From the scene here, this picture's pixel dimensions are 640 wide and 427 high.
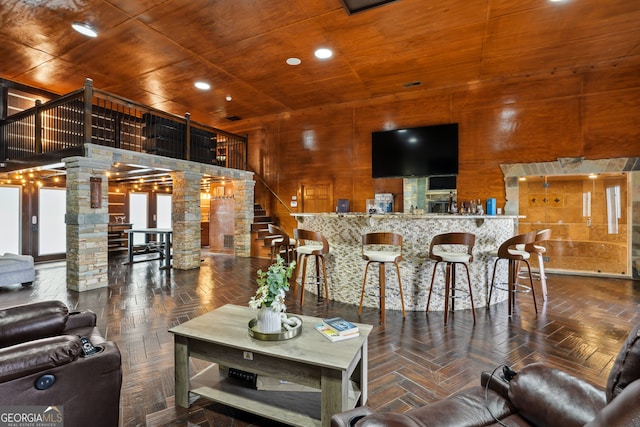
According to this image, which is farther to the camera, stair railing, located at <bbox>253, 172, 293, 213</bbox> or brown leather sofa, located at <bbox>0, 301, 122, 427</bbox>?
stair railing, located at <bbox>253, 172, 293, 213</bbox>

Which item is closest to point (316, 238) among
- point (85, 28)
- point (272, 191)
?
point (85, 28)

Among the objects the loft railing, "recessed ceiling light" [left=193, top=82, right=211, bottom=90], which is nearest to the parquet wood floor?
the loft railing

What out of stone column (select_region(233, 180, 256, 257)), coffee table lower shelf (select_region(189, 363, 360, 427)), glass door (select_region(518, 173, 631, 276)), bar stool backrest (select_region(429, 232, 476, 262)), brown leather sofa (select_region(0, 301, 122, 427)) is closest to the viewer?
brown leather sofa (select_region(0, 301, 122, 427))

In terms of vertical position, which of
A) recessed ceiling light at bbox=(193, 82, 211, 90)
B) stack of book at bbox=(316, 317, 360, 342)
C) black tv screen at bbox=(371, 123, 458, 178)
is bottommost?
stack of book at bbox=(316, 317, 360, 342)

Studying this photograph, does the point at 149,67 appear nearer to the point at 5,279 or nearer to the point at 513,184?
the point at 5,279

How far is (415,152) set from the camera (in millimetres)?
6578

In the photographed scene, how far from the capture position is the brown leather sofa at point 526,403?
0.95 m

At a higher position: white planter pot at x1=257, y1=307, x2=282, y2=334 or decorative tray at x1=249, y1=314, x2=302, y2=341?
white planter pot at x1=257, y1=307, x2=282, y2=334

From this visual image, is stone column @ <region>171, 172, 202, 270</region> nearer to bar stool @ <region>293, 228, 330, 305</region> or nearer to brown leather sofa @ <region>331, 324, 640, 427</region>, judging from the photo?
bar stool @ <region>293, 228, 330, 305</region>

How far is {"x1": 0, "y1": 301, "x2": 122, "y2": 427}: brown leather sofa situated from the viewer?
1.25 m

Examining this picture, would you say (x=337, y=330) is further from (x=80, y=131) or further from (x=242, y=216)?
(x=80, y=131)

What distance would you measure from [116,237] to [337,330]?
912cm

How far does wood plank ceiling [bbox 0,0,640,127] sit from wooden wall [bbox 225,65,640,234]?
0.34 meters

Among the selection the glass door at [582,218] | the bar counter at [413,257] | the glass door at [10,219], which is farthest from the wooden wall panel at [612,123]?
the glass door at [10,219]
